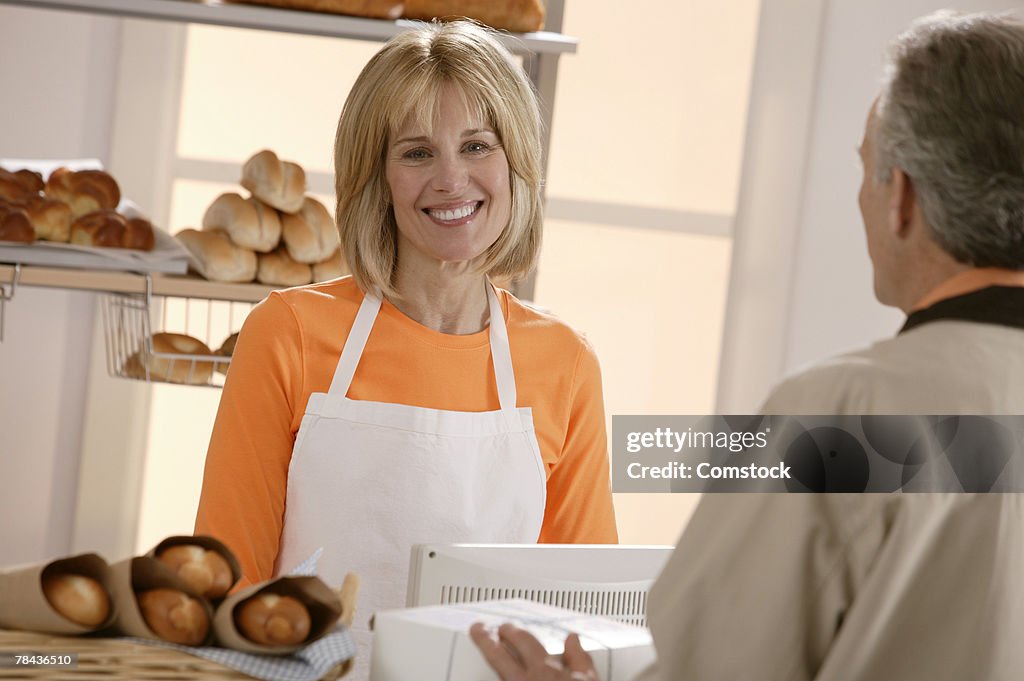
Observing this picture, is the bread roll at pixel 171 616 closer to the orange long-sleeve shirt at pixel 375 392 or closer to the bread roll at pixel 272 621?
the bread roll at pixel 272 621

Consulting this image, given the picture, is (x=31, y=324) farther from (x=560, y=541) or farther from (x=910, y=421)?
(x=910, y=421)

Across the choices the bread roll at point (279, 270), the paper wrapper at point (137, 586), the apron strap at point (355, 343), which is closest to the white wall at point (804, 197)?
the bread roll at point (279, 270)

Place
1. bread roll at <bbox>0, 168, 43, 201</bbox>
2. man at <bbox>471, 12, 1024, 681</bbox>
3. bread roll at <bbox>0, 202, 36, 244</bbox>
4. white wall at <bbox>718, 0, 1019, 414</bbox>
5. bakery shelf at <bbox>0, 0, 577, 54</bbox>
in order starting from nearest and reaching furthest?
man at <bbox>471, 12, 1024, 681</bbox> → bakery shelf at <bbox>0, 0, 577, 54</bbox> → bread roll at <bbox>0, 202, 36, 244</bbox> → bread roll at <bbox>0, 168, 43, 201</bbox> → white wall at <bbox>718, 0, 1019, 414</bbox>

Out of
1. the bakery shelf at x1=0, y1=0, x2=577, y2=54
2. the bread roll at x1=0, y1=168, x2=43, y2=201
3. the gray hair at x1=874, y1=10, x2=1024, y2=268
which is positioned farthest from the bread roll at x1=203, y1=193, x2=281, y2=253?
the gray hair at x1=874, y1=10, x2=1024, y2=268

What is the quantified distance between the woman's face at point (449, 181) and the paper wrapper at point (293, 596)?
0.68 metres

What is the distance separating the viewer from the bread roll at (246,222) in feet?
6.31

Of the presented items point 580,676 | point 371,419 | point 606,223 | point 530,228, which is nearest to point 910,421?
point 580,676

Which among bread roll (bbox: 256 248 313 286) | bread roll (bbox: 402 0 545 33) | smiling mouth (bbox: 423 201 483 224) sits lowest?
bread roll (bbox: 256 248 313 286)

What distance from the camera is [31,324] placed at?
98.9 inches

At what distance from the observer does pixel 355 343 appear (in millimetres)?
1404

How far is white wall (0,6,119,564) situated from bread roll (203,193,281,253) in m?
0.72

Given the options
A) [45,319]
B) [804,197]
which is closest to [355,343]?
[45,319]

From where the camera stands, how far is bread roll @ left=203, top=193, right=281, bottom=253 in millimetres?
1923

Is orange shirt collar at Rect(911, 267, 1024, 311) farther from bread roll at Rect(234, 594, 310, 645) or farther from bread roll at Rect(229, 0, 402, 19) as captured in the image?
bread roll at Rect(229, 0, 402, 19)
